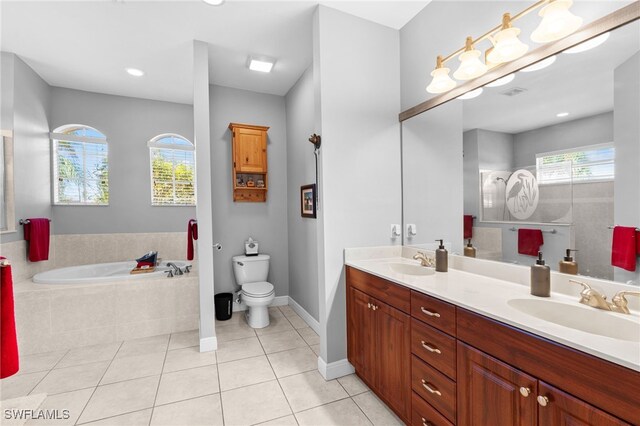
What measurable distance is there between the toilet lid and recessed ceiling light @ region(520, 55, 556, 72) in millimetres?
2880

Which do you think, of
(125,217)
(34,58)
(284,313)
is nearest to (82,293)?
(125,217)

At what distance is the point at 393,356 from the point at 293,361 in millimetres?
1099

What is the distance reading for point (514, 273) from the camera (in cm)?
160

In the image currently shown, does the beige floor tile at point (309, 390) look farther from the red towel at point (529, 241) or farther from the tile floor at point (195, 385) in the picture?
the red towel at point (529, 241)

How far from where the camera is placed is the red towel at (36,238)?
10.2 feet

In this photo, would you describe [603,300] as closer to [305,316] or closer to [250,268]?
[305,316]

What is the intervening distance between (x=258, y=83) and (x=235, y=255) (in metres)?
2.23

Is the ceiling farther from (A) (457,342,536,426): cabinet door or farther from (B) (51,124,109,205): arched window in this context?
(A) (457,342,536,426): cabinet door

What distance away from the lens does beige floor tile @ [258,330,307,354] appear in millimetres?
2703

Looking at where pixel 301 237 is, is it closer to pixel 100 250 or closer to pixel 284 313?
pixel 284 313

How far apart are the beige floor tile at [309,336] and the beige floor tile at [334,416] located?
0.92 m

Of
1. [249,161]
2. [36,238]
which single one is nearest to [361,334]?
[249,161]

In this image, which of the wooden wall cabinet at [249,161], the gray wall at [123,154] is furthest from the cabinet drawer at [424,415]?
the gray wall at [123,154]

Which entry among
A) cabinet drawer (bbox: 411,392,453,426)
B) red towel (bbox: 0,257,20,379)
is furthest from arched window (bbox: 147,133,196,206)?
cabinet drawer (bbox: 411,392,453,426)
